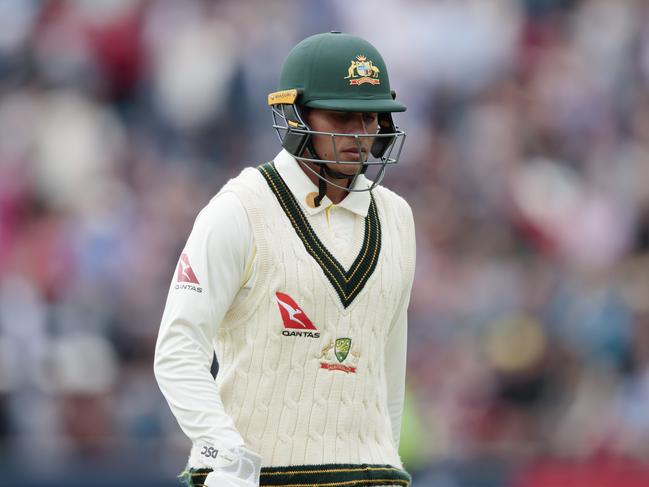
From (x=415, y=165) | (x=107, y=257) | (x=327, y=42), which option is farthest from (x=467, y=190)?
(x=327, y=42)

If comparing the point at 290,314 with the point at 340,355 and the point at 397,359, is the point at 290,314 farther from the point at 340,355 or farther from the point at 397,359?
the point at 397,359

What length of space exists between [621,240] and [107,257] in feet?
12.1

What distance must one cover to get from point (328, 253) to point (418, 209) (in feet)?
20.3

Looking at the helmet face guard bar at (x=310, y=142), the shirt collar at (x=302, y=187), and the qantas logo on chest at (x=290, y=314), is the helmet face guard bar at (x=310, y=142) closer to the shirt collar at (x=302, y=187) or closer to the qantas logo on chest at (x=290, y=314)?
the shirt collar at (x=302, y=187)

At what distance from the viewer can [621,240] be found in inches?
430

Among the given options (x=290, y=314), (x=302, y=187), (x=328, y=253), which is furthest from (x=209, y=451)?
(x=302, y=187)

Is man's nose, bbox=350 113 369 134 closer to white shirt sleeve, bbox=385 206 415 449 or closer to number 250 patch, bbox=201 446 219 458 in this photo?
white shirt sleeve, bbox=385 206 415 449

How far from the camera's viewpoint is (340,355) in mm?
4570

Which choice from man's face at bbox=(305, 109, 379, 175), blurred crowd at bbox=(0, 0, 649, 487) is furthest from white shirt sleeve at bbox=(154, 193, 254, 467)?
blurred crowd at bbox=(0, 0, 649, 487)

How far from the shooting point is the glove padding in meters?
4.20

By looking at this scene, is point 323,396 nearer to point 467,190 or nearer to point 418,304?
point 418,304

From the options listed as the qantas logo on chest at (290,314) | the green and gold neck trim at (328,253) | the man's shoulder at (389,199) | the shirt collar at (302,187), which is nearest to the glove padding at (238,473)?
the qantas logo on chest at (290,314)

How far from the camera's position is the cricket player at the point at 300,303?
14.4 feet

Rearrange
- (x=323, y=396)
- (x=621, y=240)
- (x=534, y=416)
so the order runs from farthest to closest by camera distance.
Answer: (x=621, y=240), (x=534, y=416), (x=323, y=396)
